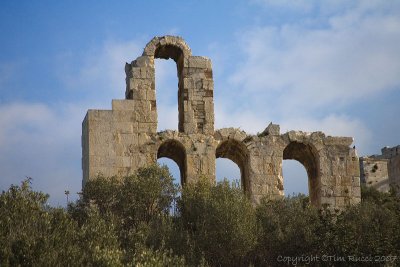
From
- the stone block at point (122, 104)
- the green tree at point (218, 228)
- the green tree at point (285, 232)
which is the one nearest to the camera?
the green tree at point (218, 228)

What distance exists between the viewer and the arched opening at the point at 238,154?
76.9 ft

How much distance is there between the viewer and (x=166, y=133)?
22656 mm

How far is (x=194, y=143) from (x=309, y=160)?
15.9 feet

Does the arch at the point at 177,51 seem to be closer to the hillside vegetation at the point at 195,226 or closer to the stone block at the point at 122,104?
the stone block at the point at 122,104

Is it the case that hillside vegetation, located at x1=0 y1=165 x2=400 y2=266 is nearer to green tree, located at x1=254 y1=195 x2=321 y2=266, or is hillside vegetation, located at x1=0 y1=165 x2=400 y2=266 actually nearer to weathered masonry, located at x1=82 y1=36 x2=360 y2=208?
green tree, located at x1=254 y1=195 x2=321 y2=266

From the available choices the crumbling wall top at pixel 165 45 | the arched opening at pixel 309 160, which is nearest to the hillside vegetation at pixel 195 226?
the arched opening at pixel 309 160

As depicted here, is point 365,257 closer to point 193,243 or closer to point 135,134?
point 193,243

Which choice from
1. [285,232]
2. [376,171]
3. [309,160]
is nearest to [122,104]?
[285,232]

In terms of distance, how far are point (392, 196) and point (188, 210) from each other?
7.63 metres

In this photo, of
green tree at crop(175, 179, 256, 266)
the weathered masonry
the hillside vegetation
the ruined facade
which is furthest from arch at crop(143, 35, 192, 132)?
the ruined facade

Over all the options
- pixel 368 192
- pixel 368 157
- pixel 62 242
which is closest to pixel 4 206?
pixel 62 242

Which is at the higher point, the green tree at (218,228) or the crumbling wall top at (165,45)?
the crumbling wall top at (165,45)

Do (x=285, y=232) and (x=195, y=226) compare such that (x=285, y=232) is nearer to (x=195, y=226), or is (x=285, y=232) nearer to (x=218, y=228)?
(x=218, y=228)

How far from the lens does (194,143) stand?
22609 mm
